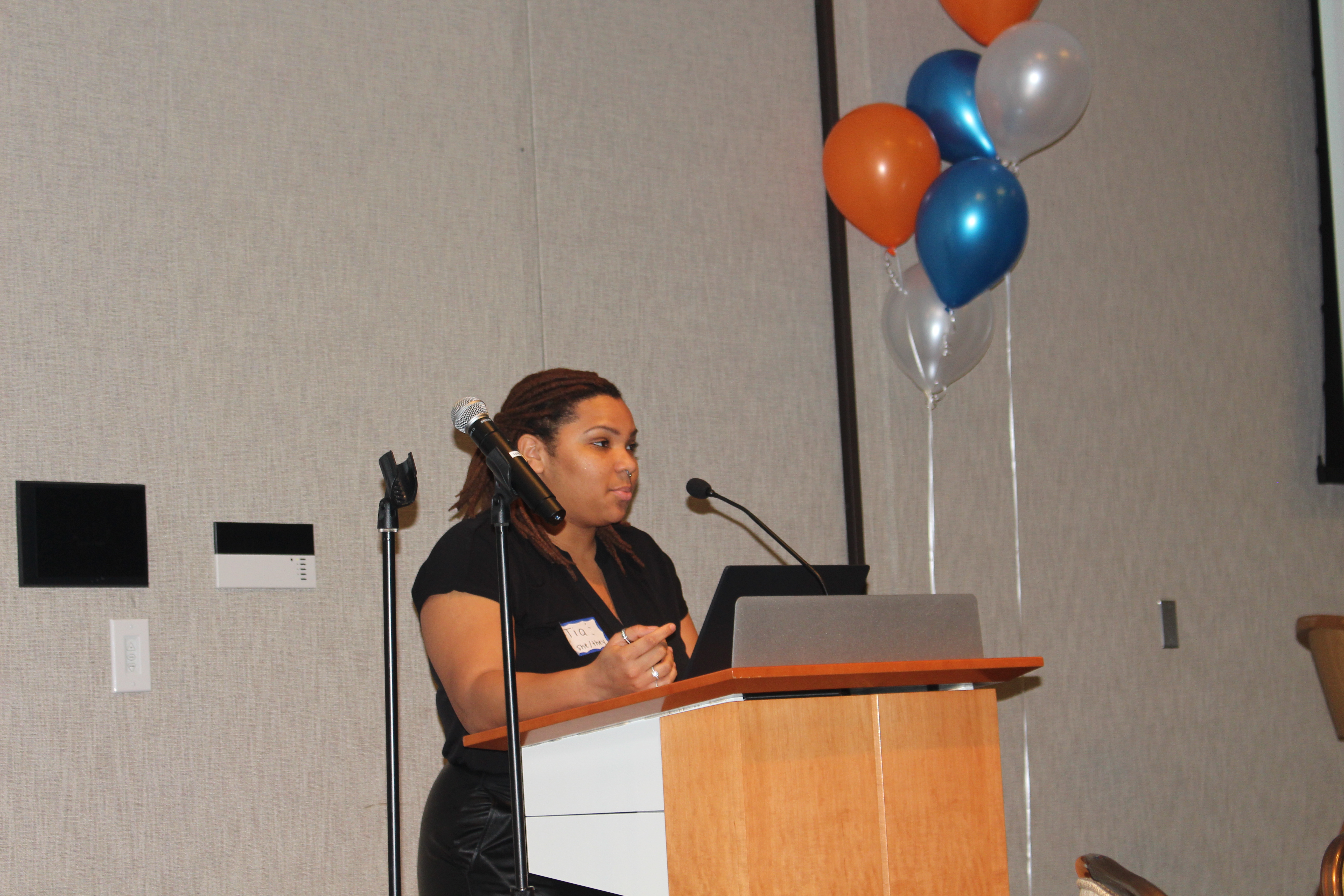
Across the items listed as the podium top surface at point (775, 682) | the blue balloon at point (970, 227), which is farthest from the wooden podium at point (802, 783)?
the blue balloon at point (970, 227)

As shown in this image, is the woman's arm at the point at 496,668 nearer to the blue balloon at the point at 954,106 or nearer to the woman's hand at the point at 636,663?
the woman's hand at the point at 636,663

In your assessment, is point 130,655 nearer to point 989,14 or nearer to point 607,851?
point 607,851

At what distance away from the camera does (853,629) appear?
153 centimetres

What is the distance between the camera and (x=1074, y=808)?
3.29m

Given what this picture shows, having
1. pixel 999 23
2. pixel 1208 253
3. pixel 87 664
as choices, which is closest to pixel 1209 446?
pixel 1208 253

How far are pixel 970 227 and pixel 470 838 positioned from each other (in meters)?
1.72

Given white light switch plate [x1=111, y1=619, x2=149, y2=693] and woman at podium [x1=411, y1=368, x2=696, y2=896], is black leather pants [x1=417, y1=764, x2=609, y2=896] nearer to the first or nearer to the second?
Result: woman at podium [x1=411, y1=368, x2=696, y2=896]

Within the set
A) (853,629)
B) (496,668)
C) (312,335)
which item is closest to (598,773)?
(496,668)

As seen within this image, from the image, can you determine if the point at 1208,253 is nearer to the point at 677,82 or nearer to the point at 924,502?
the point at 924,502

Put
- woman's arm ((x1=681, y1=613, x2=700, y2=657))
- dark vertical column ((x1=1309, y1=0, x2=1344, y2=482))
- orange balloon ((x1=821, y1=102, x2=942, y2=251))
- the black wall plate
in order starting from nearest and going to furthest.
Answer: the black wall plate
woman's arm ((x1=681, y1=613, x2=700, y2=657))
orange balloon ((x1=821, y1=102, x2=942, y2=251))
dark vertical column ((x1=1309, y1=0, x2=1344, y2=482))

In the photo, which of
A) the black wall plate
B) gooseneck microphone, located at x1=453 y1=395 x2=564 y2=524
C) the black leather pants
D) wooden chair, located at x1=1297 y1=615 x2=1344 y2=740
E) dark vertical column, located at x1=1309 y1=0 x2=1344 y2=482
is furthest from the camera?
dark vertical column, located at x1=1309 y1=0 x2=1344 y2=482

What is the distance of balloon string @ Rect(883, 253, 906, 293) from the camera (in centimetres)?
310

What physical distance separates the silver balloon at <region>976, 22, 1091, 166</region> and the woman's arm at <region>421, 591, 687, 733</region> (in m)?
1.69

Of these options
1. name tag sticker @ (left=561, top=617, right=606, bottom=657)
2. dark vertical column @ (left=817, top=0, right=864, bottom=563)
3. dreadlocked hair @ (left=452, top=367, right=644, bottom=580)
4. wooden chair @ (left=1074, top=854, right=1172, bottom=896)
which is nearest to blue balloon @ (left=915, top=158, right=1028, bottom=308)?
dark vertical column @ (left=817, top=0, right=864, bottom=563)
